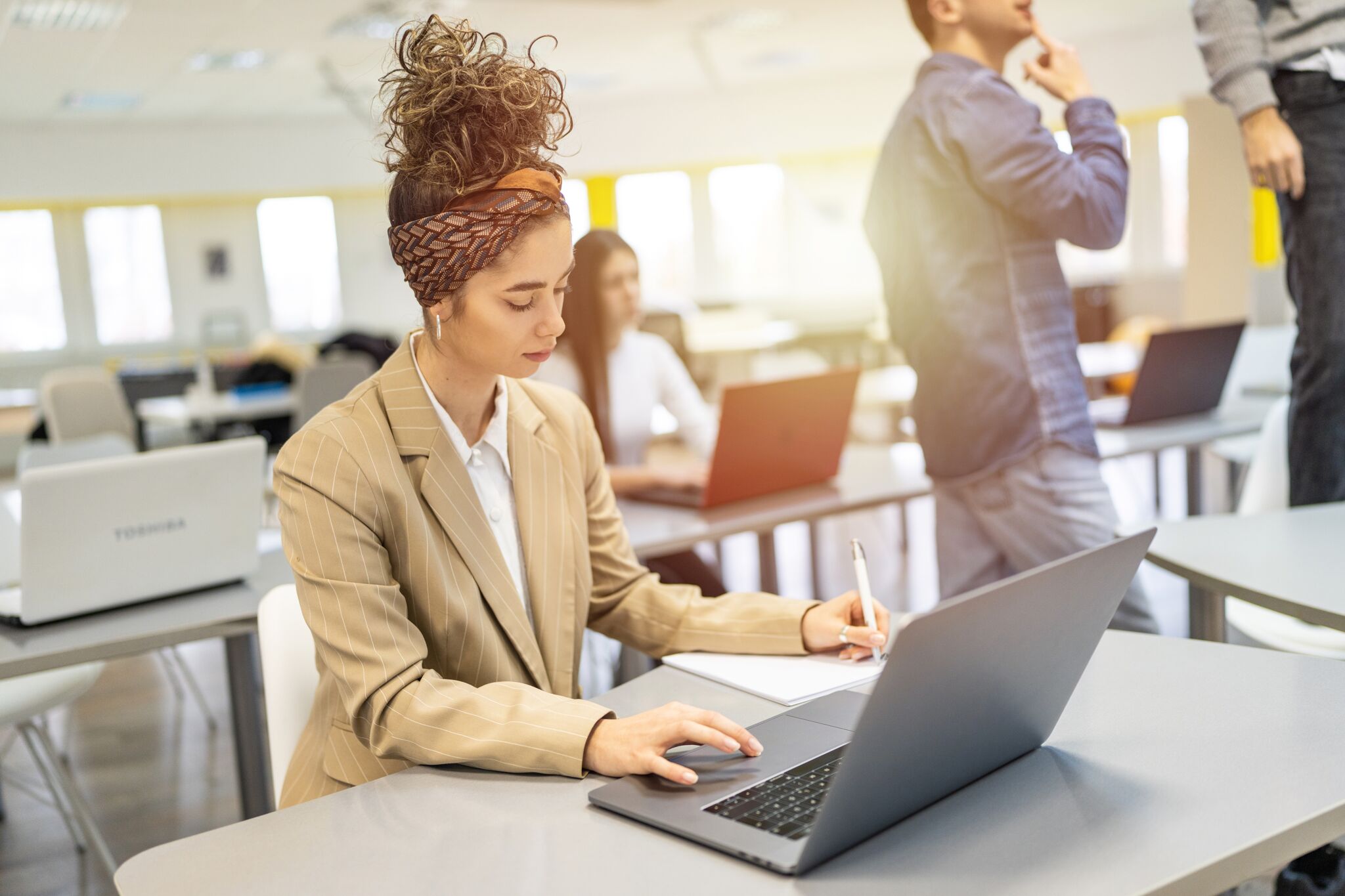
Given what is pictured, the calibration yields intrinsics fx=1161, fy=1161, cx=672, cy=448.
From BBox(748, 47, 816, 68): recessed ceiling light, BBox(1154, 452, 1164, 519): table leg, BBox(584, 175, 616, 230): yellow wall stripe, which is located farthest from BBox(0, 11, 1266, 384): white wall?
BBox(1154, 452, 1164, 519): table leg

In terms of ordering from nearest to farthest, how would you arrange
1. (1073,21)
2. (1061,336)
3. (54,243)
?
(1061,336) → (1073,21) → (54,243)

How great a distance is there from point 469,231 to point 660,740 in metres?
0.56

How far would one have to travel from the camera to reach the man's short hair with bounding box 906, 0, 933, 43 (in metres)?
2.03

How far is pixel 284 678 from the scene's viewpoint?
4.71ft

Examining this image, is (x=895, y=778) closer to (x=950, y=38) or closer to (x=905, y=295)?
(x=905, y=295)

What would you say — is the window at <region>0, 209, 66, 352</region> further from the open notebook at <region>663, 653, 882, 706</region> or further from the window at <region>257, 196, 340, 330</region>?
the open notebook at <region>663, 653, 882, 706</region>

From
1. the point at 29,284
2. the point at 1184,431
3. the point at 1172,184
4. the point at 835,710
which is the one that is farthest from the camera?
the point at 29,284

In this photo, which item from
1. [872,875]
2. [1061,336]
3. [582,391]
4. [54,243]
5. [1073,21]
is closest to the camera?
[872,875]

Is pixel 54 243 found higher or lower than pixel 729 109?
lower

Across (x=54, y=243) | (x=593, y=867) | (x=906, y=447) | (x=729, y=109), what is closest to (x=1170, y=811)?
(x=593, y=867)

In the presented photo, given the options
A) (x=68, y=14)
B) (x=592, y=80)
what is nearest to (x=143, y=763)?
(x=68, y=14)

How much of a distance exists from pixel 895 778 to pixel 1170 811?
0.76ft

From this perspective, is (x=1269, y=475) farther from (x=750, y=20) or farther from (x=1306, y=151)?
(x=750, y=20)

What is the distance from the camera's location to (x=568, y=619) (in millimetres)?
1390
